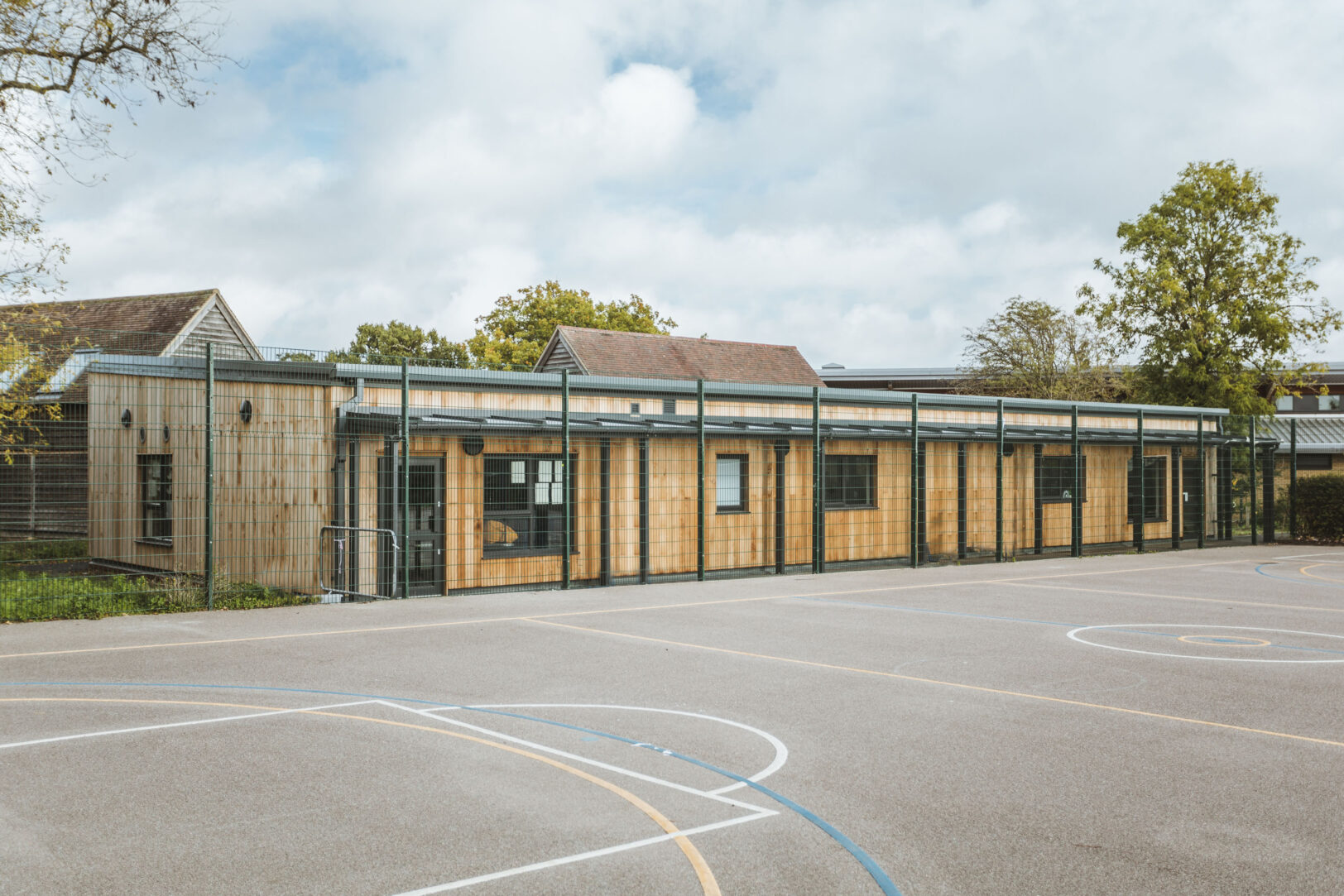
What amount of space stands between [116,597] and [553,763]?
27.7 feet

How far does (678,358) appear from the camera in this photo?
32188 millimetres

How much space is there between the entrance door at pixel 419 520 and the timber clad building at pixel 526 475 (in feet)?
0.11

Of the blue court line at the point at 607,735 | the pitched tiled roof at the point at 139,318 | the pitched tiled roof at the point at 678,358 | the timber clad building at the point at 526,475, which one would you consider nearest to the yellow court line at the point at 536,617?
the blue court line at the point at 607,735

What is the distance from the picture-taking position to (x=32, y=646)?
9.55m

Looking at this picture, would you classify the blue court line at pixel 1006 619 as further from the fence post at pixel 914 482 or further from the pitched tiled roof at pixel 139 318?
the pitched tiled roof at pixel 139 318

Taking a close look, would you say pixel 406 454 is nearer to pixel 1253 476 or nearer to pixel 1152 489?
pixel 1152 489

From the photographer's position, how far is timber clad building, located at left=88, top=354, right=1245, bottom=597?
14.3 meters

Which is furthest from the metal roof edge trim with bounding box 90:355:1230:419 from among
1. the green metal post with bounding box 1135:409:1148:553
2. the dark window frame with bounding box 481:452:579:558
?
the green metal post with bounding box 1135:409:1148:553

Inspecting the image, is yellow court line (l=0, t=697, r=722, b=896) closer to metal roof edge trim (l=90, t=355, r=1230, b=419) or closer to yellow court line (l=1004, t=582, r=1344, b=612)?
metal roof edge trim (l=90, t=355, r=1230, b=419)

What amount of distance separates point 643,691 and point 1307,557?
1908cm

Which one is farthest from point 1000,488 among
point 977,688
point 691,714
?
point 691,714

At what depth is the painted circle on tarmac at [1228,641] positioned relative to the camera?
9.30m

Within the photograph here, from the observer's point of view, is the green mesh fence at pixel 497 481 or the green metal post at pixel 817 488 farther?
the green metal post at pixel 817 488

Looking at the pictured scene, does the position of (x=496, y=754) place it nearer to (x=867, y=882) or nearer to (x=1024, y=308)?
(x=867, y=882)
